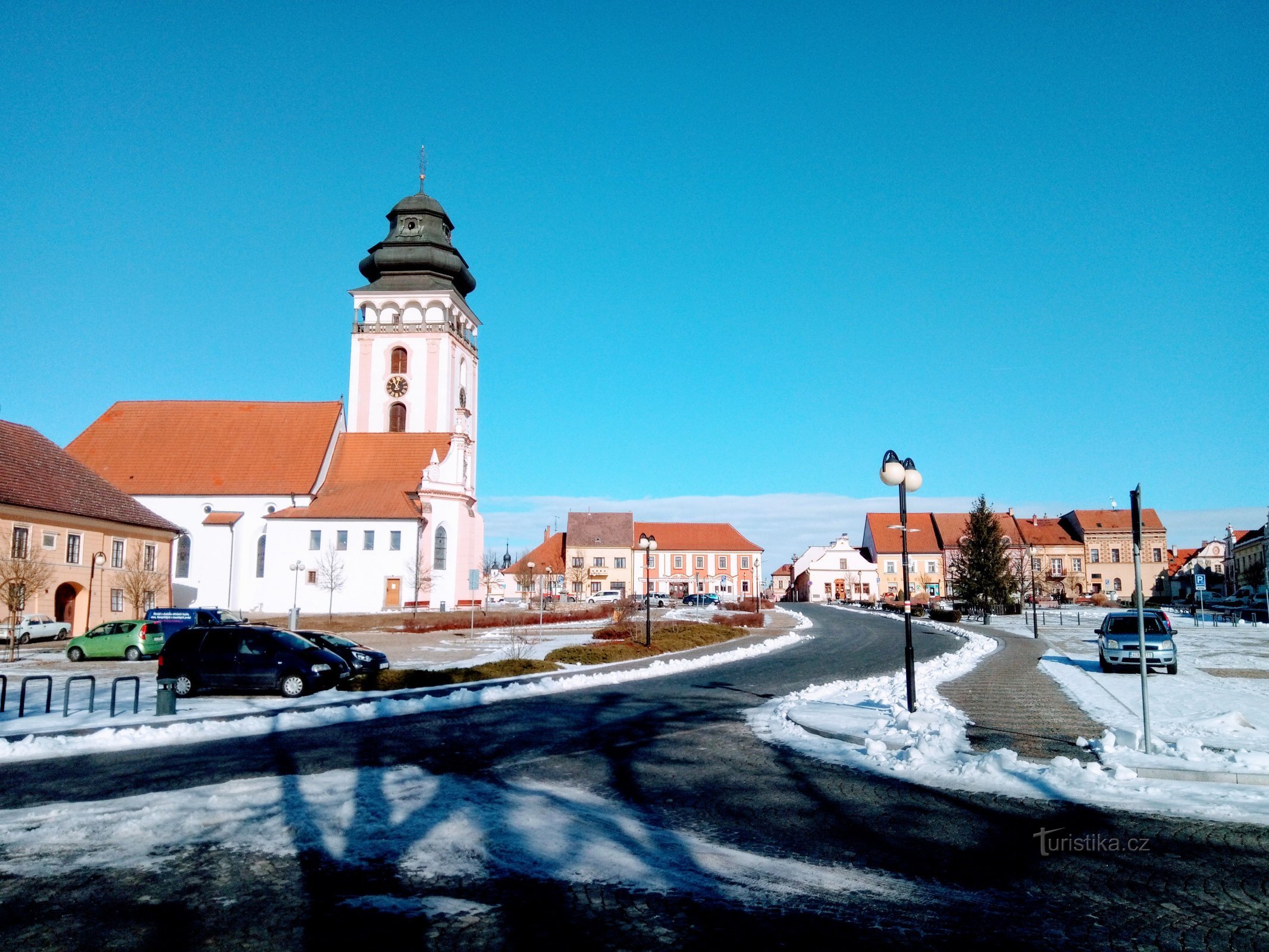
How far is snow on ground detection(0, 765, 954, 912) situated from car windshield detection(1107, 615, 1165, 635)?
19461 mm

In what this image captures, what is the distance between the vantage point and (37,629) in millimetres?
37812

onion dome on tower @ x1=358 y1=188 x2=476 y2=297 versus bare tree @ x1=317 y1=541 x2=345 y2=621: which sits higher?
onion dome on tower @ x1=358 y1=188 x2=476 y2=297

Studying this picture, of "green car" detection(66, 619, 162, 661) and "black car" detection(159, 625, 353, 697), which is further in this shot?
"green car" detection(66, 619, 162, 661)

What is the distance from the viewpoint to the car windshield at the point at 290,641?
64.3ft

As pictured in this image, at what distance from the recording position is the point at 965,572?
59969 millimetres

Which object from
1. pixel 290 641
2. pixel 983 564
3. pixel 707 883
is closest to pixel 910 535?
pixel 983 564

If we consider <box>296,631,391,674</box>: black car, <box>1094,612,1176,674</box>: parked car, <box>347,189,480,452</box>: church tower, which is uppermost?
<box>347,189,480,452</box>: church tower

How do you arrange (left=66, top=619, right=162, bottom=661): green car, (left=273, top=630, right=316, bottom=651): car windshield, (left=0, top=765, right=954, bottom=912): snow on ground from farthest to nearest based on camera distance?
(left=66, top=619, right=162, bottom=661): green car
(left=273, top=630, right=316, bottom=651): car windshield
(left=0, top=765, right=954, bottom=912): snow on ground

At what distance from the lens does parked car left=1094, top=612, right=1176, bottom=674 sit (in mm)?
22047

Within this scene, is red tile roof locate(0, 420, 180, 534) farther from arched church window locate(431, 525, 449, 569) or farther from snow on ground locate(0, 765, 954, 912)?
snow on ground locate(0, 765, 954, 912)

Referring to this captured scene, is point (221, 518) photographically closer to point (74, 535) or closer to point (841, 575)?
point (74, 535)

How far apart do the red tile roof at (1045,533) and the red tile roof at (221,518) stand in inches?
3239

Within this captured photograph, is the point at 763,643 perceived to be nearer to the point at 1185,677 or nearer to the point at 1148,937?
the point at 1185,677

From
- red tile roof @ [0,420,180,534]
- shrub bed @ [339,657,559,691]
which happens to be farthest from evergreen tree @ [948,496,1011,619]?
red tile roof @ [0,420,180,534]
